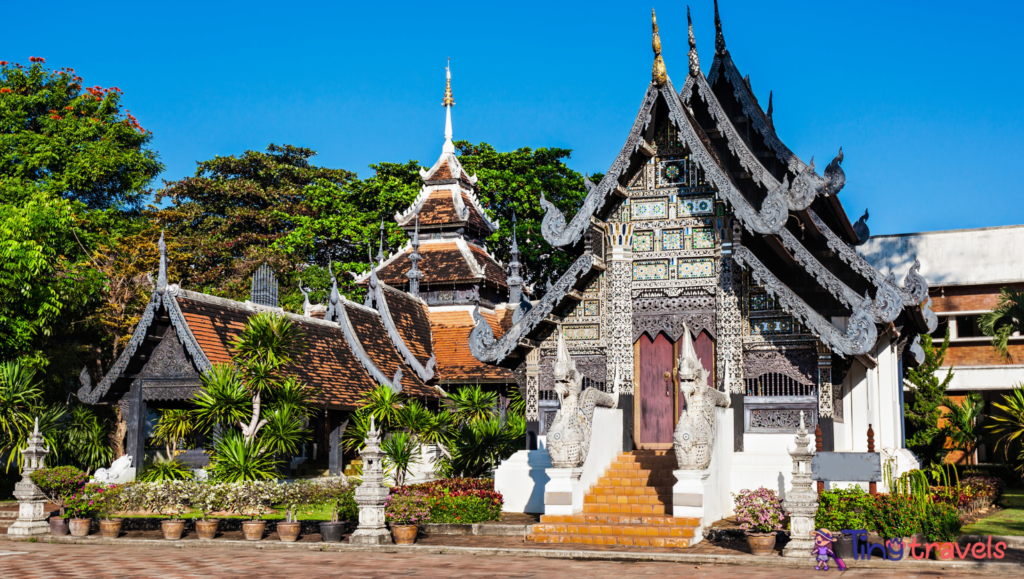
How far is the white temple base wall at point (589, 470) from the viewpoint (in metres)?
14.8

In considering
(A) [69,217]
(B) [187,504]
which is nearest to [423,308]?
(A) [69,217]

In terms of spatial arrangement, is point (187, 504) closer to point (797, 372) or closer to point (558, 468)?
point (558, 468)

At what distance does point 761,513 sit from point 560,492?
3088 millimetres

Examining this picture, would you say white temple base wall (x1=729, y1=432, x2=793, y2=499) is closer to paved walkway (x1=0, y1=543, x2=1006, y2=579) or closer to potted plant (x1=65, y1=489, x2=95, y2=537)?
paved walkway (x1=0, y1=543, x2=1006, y2=579)

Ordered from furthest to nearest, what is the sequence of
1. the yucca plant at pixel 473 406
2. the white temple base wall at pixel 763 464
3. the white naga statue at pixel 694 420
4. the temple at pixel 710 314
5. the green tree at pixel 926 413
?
the green tree at pixel 926 413, the yucca plant at pixel 473 406, the temple at pixel 710 314, the white temple base wall at pixel 763 464, the white naga statue at pixel 694 420

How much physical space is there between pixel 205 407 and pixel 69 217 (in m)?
13.0

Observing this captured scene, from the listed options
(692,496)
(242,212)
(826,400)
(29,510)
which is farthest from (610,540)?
(242,212)

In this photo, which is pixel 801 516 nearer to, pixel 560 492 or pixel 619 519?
pixel 619 519

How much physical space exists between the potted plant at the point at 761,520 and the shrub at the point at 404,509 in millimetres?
4736

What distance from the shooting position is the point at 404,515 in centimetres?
1474

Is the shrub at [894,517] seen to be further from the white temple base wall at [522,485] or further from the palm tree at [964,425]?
the palm tree at [964,425]

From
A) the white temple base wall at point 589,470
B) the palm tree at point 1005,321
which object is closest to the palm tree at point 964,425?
the palm tree at point 1005,321

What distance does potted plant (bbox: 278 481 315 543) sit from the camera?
15.0 meters

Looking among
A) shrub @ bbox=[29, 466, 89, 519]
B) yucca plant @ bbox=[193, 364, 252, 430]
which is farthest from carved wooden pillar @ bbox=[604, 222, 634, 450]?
shrub @ bbox=[29, 466, 89, 519]
